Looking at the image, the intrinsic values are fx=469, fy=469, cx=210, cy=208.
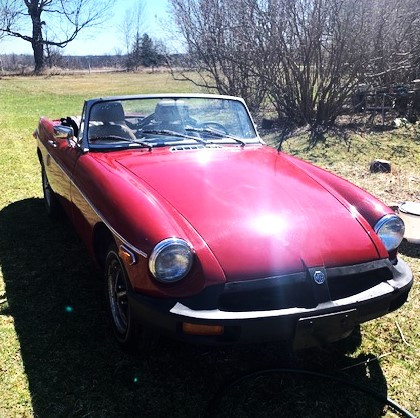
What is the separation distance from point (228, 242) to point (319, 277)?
486 millimetres

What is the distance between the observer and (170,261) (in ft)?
7.54

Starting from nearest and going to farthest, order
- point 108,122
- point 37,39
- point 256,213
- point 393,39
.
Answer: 1. point 256,213
2. point 108,122
3. point 393,39
4. point 37,39

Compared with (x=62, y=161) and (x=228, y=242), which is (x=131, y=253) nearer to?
(x=228, y=242)

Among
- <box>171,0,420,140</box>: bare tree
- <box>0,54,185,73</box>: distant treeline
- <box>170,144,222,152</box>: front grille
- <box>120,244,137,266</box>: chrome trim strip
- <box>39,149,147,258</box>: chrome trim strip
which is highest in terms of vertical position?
<box>0,54,185,73</box>: distant treeline

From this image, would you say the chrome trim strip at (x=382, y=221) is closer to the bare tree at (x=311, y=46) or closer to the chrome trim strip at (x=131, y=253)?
the chrome trim strip at (x=131, y=253)

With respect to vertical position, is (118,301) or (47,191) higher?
(47,191)

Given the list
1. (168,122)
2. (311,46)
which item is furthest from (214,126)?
(311,46)

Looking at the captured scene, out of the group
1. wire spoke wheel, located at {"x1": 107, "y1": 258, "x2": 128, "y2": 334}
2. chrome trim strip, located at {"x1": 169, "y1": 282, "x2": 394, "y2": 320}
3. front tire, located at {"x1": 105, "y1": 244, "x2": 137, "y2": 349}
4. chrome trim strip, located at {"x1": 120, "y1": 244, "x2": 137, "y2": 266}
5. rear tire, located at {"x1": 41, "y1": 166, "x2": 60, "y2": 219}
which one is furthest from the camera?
rear tire, located at {"x1": 41, "y1": 166, "x2": 60, "y2": 219}

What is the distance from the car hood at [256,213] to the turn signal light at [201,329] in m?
0.24

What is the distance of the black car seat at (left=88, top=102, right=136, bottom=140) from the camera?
373cm

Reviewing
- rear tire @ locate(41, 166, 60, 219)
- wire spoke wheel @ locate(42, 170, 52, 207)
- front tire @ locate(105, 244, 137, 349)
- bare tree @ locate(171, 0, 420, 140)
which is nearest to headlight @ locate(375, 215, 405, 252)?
front tire @ locate(105, 244, 137, 349)

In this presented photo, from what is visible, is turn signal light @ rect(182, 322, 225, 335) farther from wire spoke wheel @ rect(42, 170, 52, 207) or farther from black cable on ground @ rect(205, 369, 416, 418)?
wire spoke wheel @ rect(42, 170, 52, 207)

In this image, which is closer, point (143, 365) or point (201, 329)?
point (201, 329)

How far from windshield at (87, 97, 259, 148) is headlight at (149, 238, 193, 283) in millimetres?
1524
